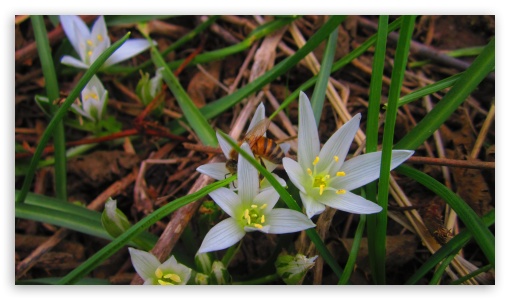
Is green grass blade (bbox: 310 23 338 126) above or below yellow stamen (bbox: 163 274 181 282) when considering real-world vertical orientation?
above

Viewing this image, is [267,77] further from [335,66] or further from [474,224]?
[474,224]

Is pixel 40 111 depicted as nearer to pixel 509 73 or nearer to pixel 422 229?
pixel 422 229

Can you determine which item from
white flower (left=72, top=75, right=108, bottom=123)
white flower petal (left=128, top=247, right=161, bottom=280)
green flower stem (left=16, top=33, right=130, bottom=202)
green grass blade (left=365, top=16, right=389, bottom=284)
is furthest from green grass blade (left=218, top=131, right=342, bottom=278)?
white flower (left=72, top=75, right=108, bottom=123)

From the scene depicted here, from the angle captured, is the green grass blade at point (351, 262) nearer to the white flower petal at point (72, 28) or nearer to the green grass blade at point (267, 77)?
the green grass blade at point (267, 77)

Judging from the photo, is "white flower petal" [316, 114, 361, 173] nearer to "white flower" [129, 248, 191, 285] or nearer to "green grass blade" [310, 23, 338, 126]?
"green grass blade" [310, 23, 338, 126]

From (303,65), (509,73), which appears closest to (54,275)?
(303,65)

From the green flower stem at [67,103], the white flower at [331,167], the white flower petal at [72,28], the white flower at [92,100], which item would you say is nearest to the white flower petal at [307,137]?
the white flower at [331,167]

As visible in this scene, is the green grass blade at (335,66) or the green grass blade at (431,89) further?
the green grass blade at (335,66)
